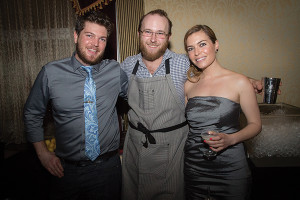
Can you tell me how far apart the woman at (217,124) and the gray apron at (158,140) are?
0.36 ft

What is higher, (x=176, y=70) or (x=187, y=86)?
(x=176, y=70)

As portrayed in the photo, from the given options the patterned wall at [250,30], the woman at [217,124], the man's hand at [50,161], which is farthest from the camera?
Answer: the patterned wall at [250,30]

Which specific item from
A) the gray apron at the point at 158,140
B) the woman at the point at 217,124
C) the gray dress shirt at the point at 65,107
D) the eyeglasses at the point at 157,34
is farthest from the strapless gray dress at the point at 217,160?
the gray dress shirt at the point at 65,107

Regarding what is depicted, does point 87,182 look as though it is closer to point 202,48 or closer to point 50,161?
point 50,161

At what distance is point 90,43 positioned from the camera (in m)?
1.71

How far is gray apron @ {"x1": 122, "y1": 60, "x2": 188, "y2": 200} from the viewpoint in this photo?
1.69m

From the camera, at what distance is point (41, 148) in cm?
165

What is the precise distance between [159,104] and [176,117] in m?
0.20

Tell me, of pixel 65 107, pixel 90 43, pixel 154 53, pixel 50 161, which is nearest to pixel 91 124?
pixel 65 107

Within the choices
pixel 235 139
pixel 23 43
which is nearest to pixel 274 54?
pixel 235 139

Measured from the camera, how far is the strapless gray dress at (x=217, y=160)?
1.53 m

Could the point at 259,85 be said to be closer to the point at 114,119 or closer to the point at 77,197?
the point at 114,119

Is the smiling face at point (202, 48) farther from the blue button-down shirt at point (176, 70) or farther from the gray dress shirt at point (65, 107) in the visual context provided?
the gray dress shirt at point (65, 107)

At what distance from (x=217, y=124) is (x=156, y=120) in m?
0.53
